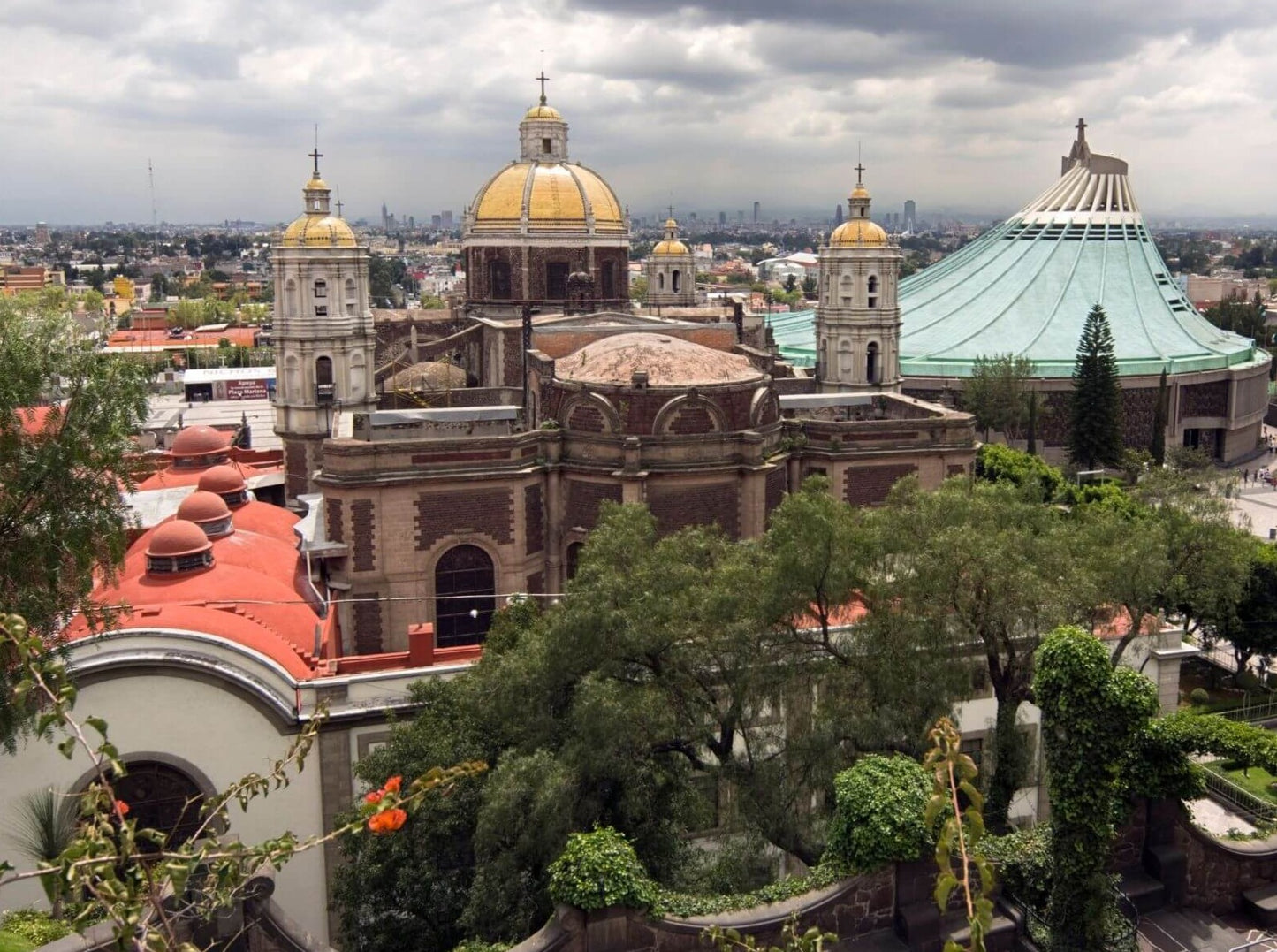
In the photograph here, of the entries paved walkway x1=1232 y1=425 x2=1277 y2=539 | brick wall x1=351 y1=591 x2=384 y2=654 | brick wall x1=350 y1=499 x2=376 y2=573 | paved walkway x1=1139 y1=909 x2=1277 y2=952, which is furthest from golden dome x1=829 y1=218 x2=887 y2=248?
paved walkway x1=1139 y1=909 x2=1277 y2=952

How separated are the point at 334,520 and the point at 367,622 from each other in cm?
231

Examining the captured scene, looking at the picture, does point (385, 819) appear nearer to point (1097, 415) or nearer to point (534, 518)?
point (534, 518)

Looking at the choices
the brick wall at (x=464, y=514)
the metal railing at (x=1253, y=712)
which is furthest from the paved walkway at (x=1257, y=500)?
the brick wall at (x=464, y=514)

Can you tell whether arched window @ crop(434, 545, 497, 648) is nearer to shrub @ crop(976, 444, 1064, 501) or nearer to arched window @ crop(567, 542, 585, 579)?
A: arched window @ crop(567, 542, 585, 579)

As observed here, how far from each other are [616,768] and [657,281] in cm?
4201

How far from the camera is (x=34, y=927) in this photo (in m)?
11.7

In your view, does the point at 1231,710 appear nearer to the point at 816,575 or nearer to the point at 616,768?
the point at 816,575

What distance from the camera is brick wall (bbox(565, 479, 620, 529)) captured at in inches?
983

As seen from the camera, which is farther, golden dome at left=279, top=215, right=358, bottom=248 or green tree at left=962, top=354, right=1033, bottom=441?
green tree at left=962, top=354, right=1033, bottom=441

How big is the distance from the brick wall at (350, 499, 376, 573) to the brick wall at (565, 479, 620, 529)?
4331 millimetres

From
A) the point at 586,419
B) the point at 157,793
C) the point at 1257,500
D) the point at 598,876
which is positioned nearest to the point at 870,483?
the point at 586,419

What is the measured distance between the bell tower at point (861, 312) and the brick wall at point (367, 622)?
19068mm

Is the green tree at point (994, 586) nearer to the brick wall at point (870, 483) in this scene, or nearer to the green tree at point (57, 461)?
the green tree at point (57, 461)

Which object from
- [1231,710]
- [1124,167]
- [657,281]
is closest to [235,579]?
[1231,710]
